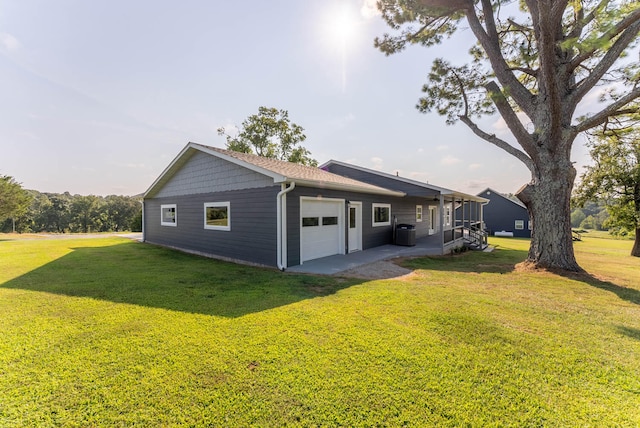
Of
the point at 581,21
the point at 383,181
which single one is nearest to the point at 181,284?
the point at 383,181

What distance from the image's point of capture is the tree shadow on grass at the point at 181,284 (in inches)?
182

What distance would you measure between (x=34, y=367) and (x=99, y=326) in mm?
957

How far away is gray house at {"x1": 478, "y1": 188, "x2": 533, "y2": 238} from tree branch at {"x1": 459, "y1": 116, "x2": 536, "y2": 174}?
2259 cm

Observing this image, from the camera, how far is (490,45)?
835 centimetres

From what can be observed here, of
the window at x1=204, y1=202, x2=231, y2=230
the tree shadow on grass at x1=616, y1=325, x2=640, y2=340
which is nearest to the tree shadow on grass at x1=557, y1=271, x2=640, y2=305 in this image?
the tree shadow on grass at x1=616, y1=325, x2=640, y2=340

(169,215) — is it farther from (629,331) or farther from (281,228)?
(629,331)

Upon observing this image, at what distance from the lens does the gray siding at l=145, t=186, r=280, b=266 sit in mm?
7711

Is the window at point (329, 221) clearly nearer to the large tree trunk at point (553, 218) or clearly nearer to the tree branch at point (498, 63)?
the large tree trunk at point (553, 218)

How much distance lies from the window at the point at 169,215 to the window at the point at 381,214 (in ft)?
29.4

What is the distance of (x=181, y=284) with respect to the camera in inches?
230

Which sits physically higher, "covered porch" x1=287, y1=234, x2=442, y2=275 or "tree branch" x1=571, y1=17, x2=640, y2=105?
"tree branch" x1=571, y1=17, x2=640, y2=105

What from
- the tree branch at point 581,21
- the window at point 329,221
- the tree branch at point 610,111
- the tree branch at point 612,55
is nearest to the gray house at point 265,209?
the window at point 329,221

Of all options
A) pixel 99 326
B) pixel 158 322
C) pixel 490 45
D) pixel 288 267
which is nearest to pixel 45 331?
pixel 99 326

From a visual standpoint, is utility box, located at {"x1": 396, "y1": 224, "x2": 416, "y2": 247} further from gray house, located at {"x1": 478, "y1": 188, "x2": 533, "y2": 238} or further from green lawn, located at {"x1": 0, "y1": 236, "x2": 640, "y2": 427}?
gray house, located at {"x1": 478, "y1": 188, "x2": 533, "y2": 238}
